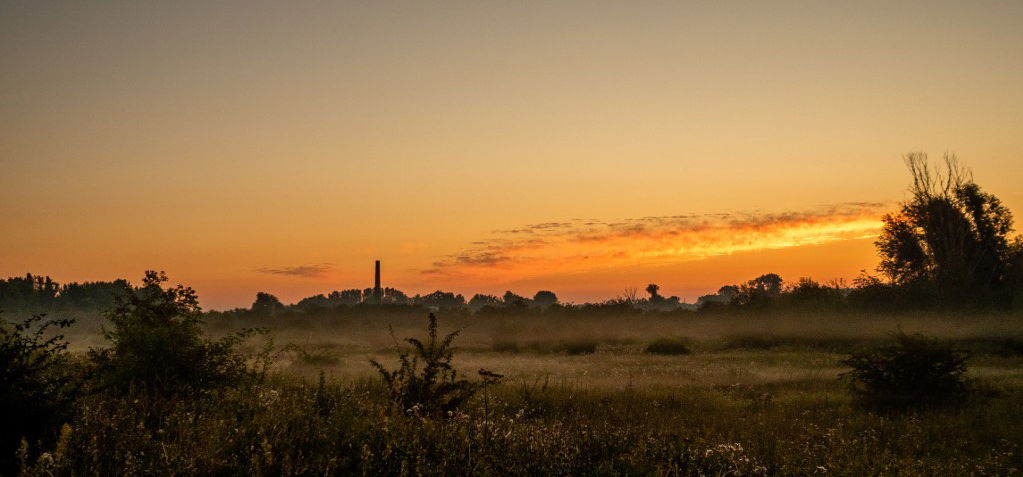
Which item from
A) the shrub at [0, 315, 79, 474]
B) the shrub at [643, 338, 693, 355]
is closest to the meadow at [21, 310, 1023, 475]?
the shrub at [0, 315, 79, 474]

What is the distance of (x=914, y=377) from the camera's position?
13.7 metres

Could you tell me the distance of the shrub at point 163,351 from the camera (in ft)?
29.5

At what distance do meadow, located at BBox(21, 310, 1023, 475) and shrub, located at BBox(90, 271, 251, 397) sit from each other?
551 mm

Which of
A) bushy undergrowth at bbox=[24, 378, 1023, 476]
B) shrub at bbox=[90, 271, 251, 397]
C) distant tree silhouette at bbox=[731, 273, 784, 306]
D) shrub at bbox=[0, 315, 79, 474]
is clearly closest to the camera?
bushy undergrowth at bbox=[24, 378, 1023, 476]

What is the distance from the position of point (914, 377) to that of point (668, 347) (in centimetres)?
2079

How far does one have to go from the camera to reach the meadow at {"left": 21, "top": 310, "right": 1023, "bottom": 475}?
468 centimetres

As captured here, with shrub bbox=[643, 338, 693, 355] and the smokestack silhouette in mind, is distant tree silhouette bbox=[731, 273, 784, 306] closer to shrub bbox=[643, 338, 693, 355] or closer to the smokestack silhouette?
shrub bbox=[643, 338, 693, 355]

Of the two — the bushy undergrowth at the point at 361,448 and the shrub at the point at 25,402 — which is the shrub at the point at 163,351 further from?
the shrub at the point at 25,402

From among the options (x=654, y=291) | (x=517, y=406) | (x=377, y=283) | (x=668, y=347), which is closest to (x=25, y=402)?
(x=517, y=406)

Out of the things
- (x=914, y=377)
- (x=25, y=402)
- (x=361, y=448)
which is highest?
(x=25, y=402)

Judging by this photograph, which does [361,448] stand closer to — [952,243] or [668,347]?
[668,347]

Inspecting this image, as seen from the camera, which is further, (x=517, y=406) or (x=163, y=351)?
(x=517, y=406)

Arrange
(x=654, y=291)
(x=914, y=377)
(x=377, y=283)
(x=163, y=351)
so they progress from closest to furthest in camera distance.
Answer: (x=163, y=351) → (x=914, y=377) → (x=377, y=283) → (x=654, y=291)

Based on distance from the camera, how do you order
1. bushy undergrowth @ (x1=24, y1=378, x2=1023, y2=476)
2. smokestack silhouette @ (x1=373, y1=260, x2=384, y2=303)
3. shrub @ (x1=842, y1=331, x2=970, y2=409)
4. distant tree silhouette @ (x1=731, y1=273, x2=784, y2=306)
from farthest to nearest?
smokestack silhouette @ (x1=373, y1=260, x2=384, y2=303), distant tree silhouette @ (x1=731, y1=273, x2=784, y2=306), shrub @ (x1=842, y1=331, x2=970, y2=409), bushy undergrowth @ (x1=24, y1=378, x2=1023, y2=476)
